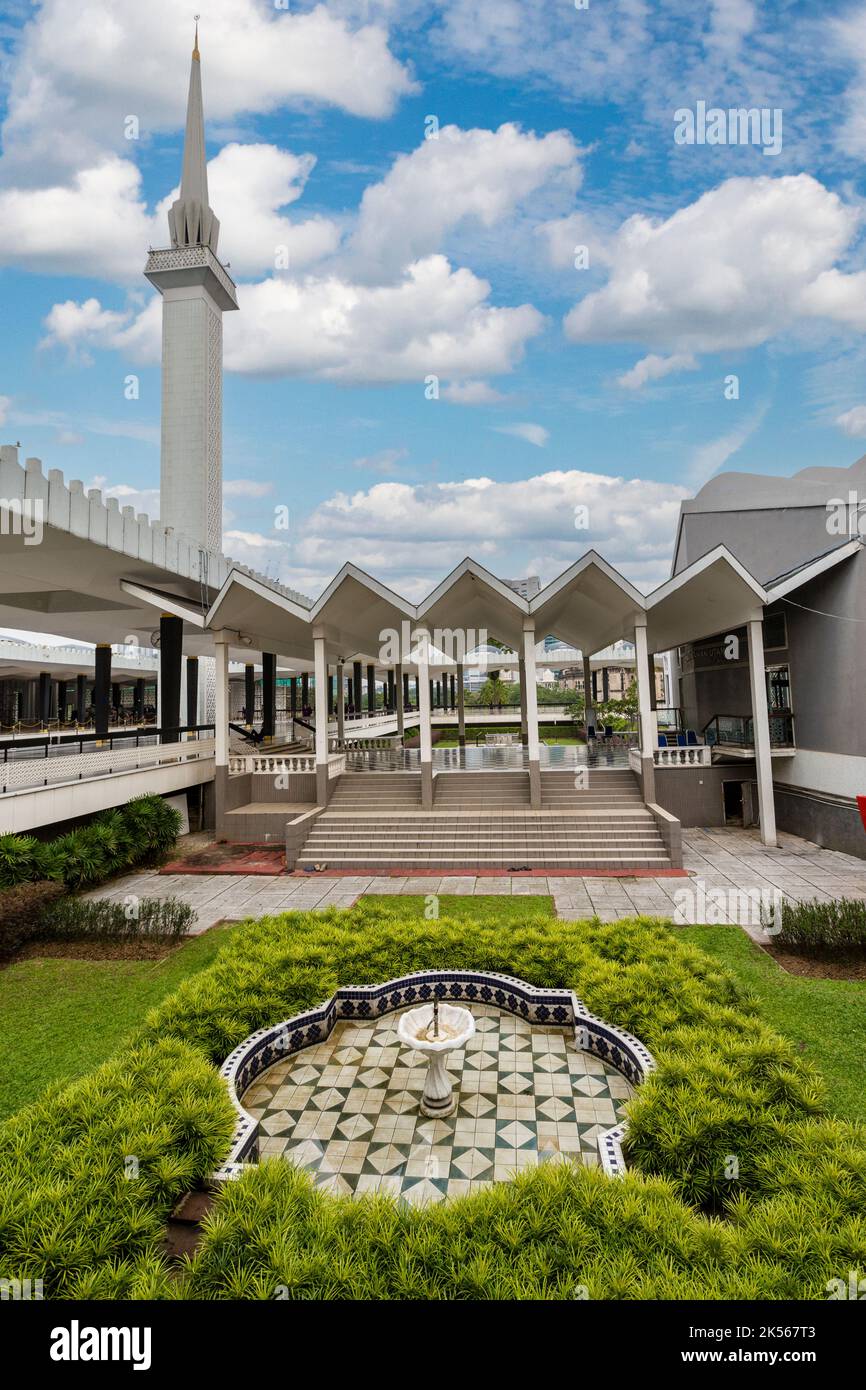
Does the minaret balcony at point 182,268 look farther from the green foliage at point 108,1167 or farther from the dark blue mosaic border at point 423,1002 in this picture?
the green foliage at point 108,1167

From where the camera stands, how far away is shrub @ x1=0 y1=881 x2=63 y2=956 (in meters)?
11.0

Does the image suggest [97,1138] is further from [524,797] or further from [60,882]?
[524,797]

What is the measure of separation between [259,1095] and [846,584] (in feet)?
53.1

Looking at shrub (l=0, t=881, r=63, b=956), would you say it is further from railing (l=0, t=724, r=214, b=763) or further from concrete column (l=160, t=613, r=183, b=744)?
concrete column (l=160, t=613, r=183, b=744)

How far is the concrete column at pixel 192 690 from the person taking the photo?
39875 mm

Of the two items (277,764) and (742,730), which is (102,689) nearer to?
(277,764)

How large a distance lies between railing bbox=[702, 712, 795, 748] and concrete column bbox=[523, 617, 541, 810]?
6.26m

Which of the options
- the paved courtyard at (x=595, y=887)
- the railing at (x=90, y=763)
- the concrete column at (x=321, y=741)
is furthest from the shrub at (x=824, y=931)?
the railing at (x=90, y=763)

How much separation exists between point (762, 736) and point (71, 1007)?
15514mm

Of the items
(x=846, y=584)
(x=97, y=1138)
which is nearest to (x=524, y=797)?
(x=846, y=584)

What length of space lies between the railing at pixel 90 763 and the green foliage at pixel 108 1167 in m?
8.06

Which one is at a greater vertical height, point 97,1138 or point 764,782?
point 764,782

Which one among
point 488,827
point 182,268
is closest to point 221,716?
point 488,827

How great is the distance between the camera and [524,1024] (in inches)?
→ 320
